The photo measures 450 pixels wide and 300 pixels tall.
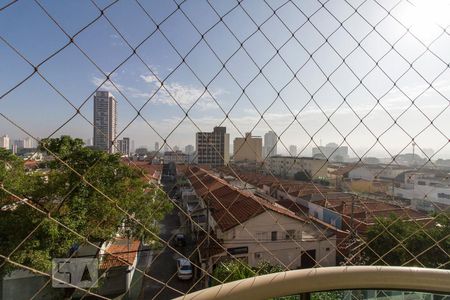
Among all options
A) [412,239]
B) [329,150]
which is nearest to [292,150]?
[329,150]

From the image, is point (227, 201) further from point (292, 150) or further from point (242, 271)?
point (292, 150)

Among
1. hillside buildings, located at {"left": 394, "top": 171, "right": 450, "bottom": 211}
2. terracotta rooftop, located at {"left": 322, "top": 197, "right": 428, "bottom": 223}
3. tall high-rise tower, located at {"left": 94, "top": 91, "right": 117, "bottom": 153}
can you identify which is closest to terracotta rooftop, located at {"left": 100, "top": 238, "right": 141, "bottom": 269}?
tall high-rise tower, located at {"left": 94, "top": 91, "right": 117, "bottom": 153}

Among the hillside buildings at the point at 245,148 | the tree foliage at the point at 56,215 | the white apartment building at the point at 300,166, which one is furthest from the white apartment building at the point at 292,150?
the tree foliage at the point at 56,215

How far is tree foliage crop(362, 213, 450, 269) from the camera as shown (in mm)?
1092

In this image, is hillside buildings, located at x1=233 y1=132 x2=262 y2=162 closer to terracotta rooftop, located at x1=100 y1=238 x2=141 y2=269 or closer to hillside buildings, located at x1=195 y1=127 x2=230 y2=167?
hillside buildings, located at x1=195 y1=127 x2=230 y2=167

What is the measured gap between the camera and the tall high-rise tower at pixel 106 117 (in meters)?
0.82

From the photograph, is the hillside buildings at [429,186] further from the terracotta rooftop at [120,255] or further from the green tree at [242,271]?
the terracotta rooftop at [120,255]

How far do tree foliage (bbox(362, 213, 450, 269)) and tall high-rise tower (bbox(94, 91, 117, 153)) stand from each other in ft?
2.91

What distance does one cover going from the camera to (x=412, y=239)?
392 centimetres

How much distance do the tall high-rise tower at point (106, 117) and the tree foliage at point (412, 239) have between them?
0.89 metres

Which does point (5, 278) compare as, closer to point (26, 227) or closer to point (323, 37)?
point (26, 227)

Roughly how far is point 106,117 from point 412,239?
171 inches

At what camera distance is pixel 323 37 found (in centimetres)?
105

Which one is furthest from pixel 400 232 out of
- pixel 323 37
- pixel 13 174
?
pixel 13 174
